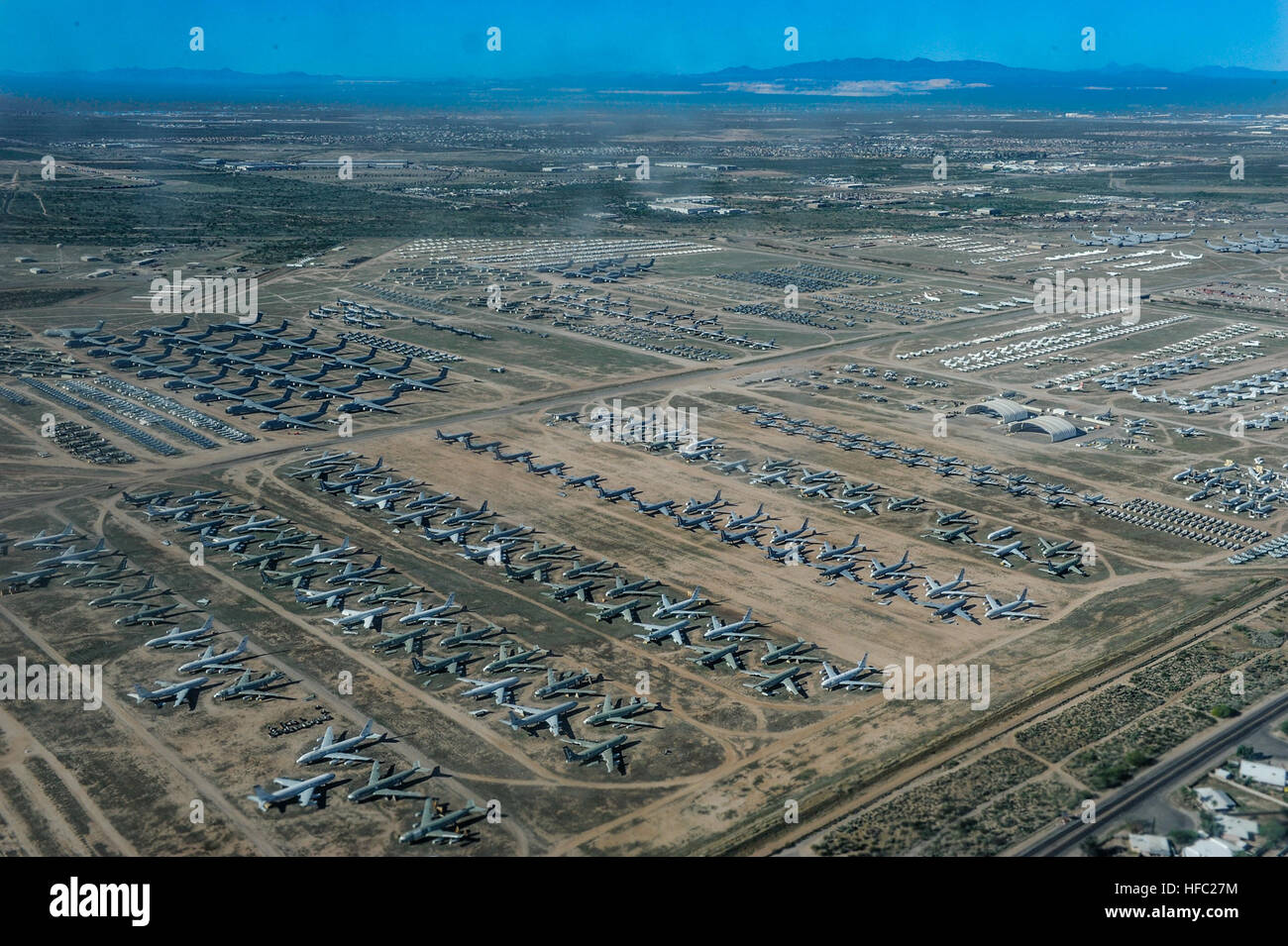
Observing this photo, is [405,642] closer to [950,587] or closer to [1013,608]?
[950,587]

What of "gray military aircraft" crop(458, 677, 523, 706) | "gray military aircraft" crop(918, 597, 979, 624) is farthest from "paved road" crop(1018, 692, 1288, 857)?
→ "gray military aircraft" crop(458, 677, 523, 706)

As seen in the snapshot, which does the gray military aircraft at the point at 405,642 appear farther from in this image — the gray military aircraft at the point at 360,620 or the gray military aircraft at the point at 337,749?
the gray military aircraft at the point at 337,749

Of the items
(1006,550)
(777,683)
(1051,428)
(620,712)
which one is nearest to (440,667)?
(620,712)

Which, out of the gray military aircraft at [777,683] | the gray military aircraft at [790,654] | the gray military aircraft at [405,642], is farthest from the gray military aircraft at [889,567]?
the gray military aircraft at [405,642]

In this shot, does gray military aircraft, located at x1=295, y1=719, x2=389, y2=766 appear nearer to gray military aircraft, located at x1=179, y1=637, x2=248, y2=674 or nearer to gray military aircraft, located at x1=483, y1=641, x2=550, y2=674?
gray military aircraft, located at x1=483, y1=641, x2=550, y2=674

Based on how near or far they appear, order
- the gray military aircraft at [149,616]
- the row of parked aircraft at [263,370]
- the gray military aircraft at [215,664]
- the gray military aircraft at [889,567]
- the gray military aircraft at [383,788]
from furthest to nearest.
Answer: the row of parked aircraft at [263,370] → the gray military aircraft at [889,567] → the gray military aircraft at [149,616] → the gray military aircraft at [215,664] → the gray military aircraft at [383,788]

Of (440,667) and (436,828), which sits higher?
(440,667)
